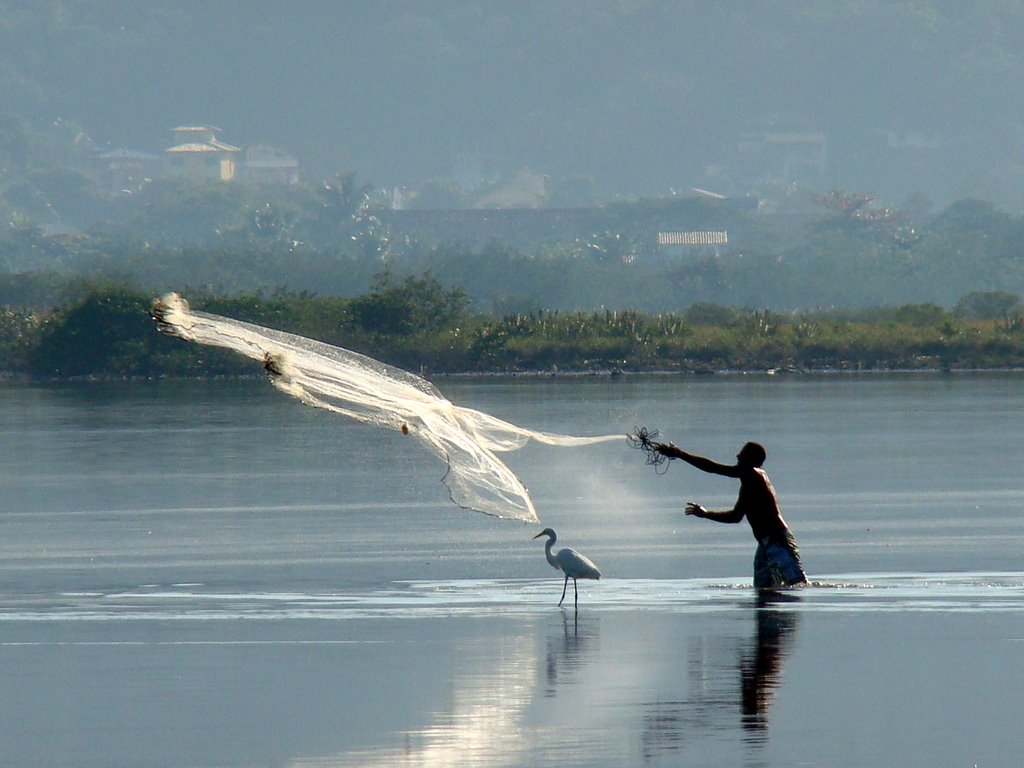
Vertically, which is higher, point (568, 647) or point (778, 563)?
point (778, 563)

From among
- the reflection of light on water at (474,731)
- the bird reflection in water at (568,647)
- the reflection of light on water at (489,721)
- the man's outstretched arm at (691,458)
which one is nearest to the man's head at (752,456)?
the man's outstretched arm at (691,458)

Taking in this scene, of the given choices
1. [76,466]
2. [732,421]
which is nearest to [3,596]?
[76,466]

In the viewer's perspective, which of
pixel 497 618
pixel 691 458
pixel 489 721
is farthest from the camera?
pixel 497 618

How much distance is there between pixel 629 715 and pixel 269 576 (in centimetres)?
930

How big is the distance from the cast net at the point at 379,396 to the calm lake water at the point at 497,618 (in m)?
1.34

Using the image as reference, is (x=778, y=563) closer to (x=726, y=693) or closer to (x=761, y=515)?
(x=761, y=515)

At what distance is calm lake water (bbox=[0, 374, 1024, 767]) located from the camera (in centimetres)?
1552

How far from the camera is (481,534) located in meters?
29.4

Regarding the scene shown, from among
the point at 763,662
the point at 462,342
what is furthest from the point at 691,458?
the point at 462,342

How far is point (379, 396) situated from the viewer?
19.0 metres

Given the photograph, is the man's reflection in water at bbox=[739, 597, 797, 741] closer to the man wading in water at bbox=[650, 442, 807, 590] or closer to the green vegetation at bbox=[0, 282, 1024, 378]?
the man wading in water at bbox=[650, 442, 807, 590]

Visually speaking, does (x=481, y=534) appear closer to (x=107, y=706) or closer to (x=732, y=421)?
(x=107, y=706)

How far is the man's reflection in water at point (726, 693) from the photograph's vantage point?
15.4 metres

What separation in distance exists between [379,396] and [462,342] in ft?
204
